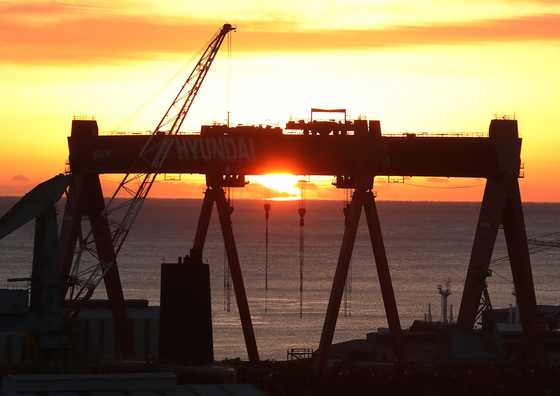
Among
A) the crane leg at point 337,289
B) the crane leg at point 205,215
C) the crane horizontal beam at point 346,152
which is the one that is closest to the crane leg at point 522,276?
the crane horizontal beam at point 346,152

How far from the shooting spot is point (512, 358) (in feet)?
225

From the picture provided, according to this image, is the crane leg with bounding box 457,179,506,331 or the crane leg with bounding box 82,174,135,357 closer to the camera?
the crane leg with bounding box 457,179,506,331

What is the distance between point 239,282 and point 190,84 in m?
22.0

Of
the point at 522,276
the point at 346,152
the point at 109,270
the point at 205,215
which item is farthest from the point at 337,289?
the point at 109,270

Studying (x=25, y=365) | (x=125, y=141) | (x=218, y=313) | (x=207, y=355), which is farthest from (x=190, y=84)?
(x=218, y=313)

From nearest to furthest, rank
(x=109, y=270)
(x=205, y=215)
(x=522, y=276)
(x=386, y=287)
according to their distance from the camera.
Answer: (x=386, y=287) → (x=522, y=276) → (x=205, y=215) → (x=109, y=270)

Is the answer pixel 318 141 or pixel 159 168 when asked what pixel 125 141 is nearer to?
pixel 159 168

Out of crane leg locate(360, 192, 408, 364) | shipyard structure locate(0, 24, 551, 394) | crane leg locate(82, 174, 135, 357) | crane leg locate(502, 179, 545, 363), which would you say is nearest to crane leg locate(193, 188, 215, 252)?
shipyard structure locate(0, 24, 551, 394)

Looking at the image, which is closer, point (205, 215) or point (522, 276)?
point (522, 276)

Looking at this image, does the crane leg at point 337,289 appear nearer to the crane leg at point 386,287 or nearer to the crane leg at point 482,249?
the crane leg at point 386,287

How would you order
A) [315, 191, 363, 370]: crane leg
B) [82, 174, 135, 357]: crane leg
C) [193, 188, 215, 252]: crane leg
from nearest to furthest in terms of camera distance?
[315, 191, 363, 370]: crane leg → [193, 188, 215, 252]: crane leg → [82, 174, 135, 357]: crane leg

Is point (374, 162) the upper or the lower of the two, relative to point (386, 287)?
upper

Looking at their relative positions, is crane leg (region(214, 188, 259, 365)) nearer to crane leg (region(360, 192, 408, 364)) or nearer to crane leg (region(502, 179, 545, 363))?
crane leg (region(360, 192, 408, 364))

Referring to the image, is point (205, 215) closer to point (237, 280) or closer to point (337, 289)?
point (237, 280)
